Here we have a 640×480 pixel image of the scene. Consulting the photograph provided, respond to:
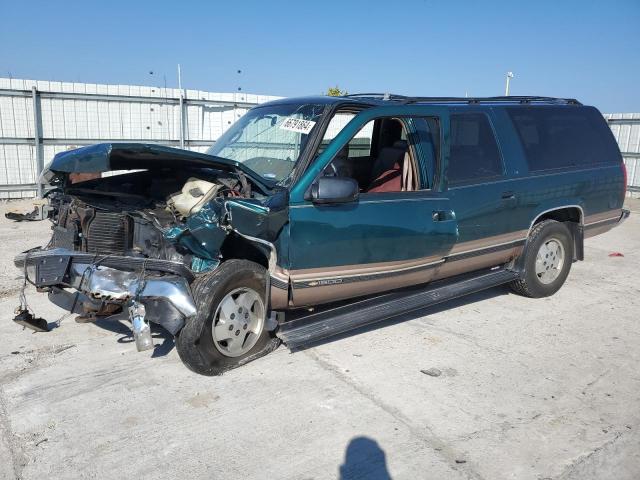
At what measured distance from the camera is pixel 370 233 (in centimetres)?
415

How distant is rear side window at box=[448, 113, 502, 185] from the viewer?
189 inches

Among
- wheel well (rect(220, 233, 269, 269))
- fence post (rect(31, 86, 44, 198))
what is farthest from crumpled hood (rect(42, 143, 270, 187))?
fence post (rect(31, 86, 44, 198))

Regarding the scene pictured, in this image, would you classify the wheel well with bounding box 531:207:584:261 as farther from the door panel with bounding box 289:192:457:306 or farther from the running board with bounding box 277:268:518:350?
the door panel with bounding box 289:192:457:306

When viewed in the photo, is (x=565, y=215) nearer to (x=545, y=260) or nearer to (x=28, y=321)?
(x=545, y=260)

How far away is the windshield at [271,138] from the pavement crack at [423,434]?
160 cm

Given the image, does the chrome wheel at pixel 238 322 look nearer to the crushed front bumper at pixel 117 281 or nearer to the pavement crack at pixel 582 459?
the crushed front bumper at pixel 117 281

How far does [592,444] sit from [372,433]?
1.30 m

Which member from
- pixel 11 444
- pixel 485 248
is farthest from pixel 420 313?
pixel 11 444

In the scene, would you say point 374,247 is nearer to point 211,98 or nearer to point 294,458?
point 294,458

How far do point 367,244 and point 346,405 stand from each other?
124 centimetres

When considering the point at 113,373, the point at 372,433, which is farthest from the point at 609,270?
the point at 113,373

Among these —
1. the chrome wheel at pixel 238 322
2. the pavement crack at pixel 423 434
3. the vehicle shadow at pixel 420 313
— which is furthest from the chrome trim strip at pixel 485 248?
the chrome wheel at pixel 238 322

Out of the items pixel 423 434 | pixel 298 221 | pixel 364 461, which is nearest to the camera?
pixel 364 461

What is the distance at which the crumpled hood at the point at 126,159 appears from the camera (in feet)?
11.7
